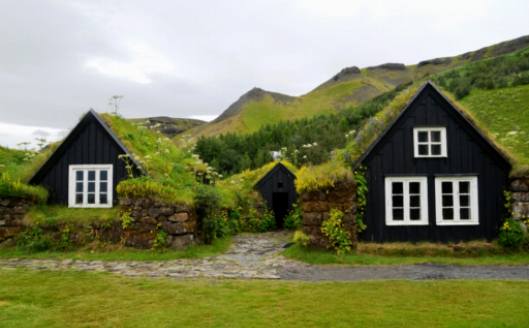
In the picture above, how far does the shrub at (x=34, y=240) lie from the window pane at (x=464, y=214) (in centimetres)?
1540

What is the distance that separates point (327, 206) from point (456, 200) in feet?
15.7

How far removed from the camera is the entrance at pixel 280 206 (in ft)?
89.0

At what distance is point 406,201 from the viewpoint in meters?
14.9

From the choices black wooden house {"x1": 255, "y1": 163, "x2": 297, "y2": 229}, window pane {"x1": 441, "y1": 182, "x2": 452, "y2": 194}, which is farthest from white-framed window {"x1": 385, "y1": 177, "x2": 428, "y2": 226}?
black wooden house {"x1": 255, "y1": 163, "x2": 297, "y2": 229}

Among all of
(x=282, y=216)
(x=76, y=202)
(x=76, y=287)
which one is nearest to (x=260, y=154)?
(x=282, y=216)

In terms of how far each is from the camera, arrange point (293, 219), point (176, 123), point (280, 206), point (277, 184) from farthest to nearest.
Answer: point (176, 123) → point (280, 206) → point (277, 184) → point (293, 219)

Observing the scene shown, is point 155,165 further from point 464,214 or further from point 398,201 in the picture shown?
point 464,214

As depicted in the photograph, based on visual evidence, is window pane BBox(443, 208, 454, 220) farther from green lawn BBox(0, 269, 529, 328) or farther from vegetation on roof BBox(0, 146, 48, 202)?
vegetation on roof BBox(0, 146, 48, 202)

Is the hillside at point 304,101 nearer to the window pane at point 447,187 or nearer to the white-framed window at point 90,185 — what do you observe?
the white-framed window at point 90,185

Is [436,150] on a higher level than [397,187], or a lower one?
higher

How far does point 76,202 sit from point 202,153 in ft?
125

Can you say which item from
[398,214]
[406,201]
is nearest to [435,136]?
[406,201]

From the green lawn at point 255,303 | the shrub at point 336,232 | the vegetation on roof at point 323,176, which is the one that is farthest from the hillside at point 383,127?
the green lawn at point 255,303

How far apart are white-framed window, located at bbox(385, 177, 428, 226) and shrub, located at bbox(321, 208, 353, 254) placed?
179 cm
